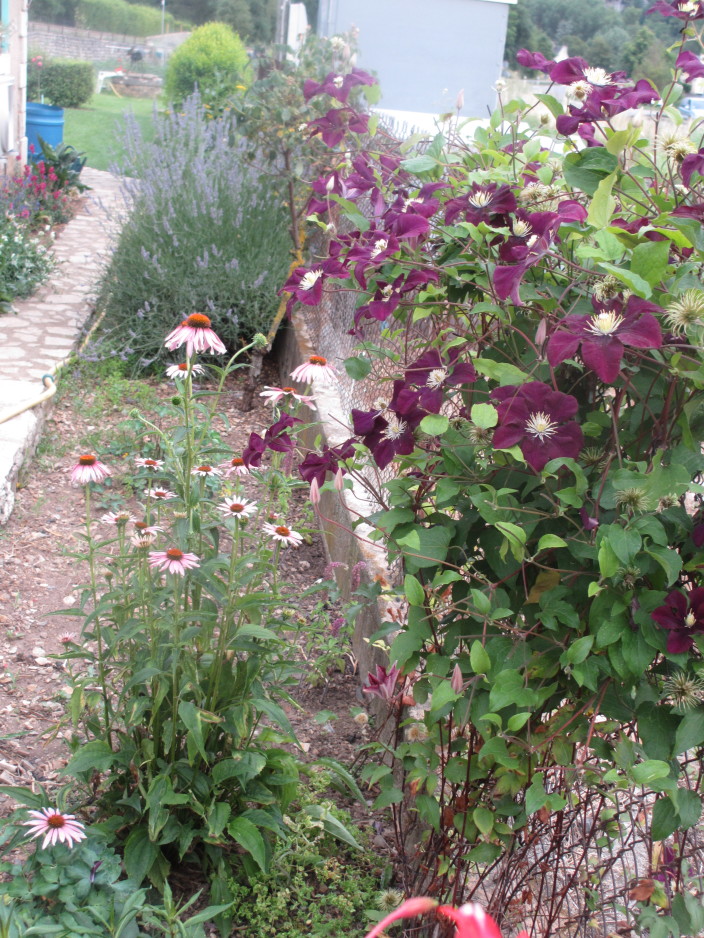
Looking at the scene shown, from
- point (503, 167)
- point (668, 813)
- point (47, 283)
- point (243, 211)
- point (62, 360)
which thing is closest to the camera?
point (668, 813)

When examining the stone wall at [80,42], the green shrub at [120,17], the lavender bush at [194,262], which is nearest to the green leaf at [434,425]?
the lavender bush at [194,262]

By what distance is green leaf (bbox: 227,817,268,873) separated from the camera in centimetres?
178

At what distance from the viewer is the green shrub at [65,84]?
2156 centimetres

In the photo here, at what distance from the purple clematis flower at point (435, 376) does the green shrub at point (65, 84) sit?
897 inches

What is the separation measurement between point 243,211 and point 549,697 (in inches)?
193

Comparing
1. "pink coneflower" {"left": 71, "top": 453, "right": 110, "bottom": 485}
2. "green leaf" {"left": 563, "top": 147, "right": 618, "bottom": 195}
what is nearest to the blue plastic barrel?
"pink coneflower" {"left": 71, "top": 453, "right": 110, "bottom": 485}

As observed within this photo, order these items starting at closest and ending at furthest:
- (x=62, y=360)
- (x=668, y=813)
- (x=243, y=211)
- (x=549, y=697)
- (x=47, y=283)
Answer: (x=668, y=813) → (x=549, y=697) → (x=62, y=360) → (x=243, y=211) → (x=47, y=283)

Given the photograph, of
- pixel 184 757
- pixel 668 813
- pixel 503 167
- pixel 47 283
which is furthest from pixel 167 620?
pixel 47 283

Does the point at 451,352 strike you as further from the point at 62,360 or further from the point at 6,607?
the point at 62,360

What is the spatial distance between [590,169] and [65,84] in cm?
2367

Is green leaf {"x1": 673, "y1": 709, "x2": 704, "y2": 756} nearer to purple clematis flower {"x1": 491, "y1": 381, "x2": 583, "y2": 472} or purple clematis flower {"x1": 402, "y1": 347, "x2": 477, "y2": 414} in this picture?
purple clematis flower {"x1": 491, "y1": 381, "x2": 583, "y2": 472}

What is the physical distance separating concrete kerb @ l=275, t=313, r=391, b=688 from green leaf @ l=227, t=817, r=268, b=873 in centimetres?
61

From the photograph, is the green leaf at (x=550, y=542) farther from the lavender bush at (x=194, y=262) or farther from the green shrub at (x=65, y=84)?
the green shrub at (x=65, y=84)

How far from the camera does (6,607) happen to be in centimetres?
309
